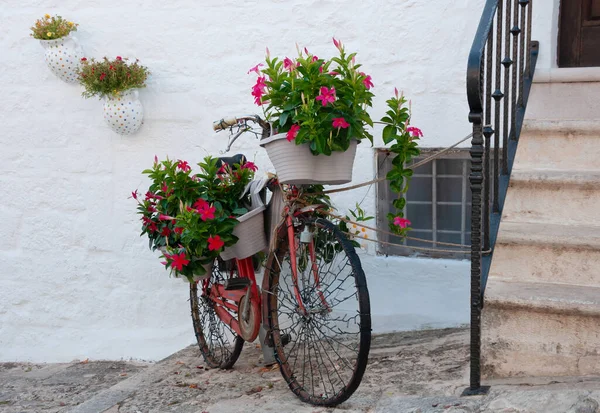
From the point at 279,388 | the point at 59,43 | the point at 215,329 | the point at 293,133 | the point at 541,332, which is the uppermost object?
the point at 59,43

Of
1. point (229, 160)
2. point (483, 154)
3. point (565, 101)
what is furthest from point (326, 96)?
point (565, 101)

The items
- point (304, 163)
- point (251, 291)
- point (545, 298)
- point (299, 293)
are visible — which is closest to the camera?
point (545, 298)

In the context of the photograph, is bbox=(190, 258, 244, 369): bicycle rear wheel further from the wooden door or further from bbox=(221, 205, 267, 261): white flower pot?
the wooden door

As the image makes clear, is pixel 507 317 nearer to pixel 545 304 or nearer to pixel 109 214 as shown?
pixel 545 304

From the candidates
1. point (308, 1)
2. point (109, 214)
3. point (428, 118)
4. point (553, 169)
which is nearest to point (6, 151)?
point (109, 214)

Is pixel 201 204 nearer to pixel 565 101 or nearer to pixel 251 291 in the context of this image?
pixel 251 291

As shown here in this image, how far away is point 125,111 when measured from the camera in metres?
4.68

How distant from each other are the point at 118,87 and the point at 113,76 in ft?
0.26

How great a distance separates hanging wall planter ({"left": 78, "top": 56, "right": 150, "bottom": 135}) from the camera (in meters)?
4.61

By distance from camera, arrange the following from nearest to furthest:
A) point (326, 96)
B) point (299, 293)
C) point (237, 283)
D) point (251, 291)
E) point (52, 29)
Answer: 1. point (326, 96)
2. point (299, 293)
3. point (251, 291)
4. point (237, 283)
5. point (52, 29)

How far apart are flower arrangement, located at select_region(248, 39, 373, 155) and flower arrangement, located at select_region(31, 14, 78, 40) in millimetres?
2260

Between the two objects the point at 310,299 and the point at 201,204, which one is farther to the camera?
the point at 201,204

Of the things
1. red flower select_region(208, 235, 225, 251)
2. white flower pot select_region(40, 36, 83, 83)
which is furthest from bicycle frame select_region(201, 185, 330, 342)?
white flower pot select_region(40, 36, 83, 83)

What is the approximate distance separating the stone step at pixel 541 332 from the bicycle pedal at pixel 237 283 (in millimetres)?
1271
